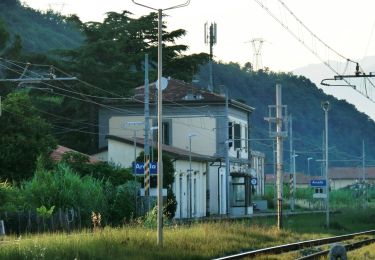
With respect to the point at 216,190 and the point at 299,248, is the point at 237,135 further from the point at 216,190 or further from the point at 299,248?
the point at 299,248

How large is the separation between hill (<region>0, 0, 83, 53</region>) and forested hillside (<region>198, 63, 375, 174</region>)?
25946mm

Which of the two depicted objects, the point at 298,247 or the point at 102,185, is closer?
the point at 298,247

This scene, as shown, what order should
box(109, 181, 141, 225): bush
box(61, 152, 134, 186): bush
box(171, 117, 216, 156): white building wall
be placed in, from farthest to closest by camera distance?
box(171, 117, 216, 156): white building wall, box(61, 152, 134, 186): bush, box(109, 181, 141, 225): bush

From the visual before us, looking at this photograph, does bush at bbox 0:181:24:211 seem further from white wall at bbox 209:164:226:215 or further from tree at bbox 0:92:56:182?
white wall at bbox 209:164:226:215

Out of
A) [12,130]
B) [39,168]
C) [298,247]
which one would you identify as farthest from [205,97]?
[298,247]

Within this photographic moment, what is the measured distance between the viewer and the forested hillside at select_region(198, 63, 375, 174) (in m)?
180

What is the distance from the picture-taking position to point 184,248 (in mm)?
26625

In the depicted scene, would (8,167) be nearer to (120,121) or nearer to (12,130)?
(12,130)

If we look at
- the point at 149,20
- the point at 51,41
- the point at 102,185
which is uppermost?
the point at 51,41

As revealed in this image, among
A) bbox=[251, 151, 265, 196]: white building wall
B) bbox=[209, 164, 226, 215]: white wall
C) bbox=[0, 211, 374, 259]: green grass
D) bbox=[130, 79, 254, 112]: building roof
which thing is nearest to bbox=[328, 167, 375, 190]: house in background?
bbox=[251, 151, 265, 196]: white building wall

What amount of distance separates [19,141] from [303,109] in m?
140

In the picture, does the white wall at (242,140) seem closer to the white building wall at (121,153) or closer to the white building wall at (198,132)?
the white building wall at (198,132)

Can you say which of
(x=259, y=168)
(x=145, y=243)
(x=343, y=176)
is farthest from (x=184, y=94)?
(x=343, y=176)

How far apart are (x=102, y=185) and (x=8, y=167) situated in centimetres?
672
